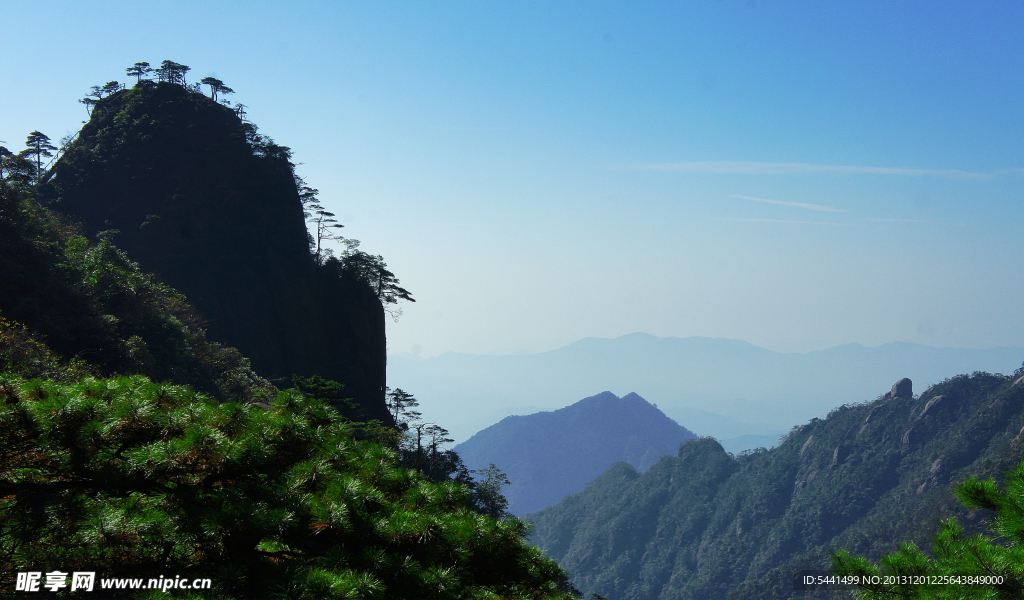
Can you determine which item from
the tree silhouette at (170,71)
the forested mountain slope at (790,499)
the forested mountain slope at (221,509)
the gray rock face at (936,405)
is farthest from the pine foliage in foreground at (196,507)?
the gray rock face at (936,405)

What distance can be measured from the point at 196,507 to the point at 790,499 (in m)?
131

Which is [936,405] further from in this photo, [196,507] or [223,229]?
[196,507]

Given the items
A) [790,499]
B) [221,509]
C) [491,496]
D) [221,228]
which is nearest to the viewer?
[221,509]

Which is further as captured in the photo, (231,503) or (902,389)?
(902,389)

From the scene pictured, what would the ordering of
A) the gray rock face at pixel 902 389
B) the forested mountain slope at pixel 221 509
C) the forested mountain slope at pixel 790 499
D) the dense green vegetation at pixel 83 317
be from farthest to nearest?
the gray rock face at pixel 902 389 < the forested mountain slope at pixel 790 499 < the dense green vegetation at pixel 83 317 < the forested mountain slope at pixel 221 509

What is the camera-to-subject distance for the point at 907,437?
333 feet

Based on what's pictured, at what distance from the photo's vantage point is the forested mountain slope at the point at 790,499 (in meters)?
86.1

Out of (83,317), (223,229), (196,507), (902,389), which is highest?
(223,229)

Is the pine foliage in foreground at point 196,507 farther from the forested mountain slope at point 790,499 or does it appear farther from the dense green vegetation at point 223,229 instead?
the forested mountain slope at point 790,499

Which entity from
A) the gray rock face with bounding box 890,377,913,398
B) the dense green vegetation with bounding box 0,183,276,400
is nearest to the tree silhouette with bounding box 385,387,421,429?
the dense green vegetation with bounding box 0,183,276,400

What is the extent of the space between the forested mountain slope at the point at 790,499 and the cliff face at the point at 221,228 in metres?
81.8

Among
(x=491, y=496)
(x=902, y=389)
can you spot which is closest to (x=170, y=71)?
(x=491, y=496)

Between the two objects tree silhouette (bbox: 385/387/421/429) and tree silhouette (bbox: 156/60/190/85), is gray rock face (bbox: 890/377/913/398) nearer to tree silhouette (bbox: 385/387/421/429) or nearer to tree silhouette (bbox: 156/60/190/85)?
tree silhouette (bbox: 385/387/421/429)

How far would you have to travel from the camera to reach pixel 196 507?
3959mm
